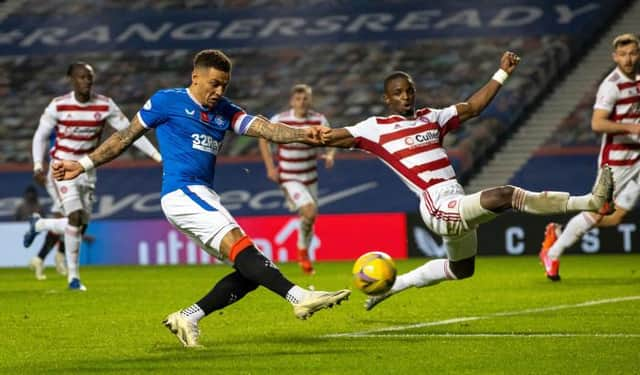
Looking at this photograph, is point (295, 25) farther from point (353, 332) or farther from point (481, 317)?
point (353, 332)

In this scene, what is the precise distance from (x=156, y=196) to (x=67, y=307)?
528 inches

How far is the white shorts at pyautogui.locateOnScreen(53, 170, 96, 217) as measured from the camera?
13797 millimetres

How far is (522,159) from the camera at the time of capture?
24422 mm

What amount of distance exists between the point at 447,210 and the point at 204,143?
1.60 m

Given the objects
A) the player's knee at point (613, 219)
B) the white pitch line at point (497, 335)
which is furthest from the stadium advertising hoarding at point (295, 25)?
the white pitch line at point (497, 335)

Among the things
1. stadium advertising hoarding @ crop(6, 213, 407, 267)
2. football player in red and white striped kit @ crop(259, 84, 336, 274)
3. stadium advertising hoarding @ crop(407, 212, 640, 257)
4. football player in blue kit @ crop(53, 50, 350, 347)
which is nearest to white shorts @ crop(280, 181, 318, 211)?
football player in red and white striped kit @ crop(259, 84, 336, 274)

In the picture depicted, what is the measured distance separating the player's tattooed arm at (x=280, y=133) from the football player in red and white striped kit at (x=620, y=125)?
4.67 m

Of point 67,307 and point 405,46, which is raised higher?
point 405,46

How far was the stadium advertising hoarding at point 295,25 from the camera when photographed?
27000 mm

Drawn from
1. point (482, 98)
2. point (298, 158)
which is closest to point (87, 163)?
point (482, 98)

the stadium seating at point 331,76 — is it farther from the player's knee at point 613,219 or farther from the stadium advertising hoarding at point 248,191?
the player's knee at point 613,219

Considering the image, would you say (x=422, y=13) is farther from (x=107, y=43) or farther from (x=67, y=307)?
(x=67, y=307)

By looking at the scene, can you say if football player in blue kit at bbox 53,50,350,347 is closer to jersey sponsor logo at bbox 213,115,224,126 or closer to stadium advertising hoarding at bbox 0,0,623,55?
jersey sponsor logo at bbox 213,115,224,126

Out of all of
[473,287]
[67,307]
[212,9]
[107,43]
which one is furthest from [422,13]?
[67,307]
